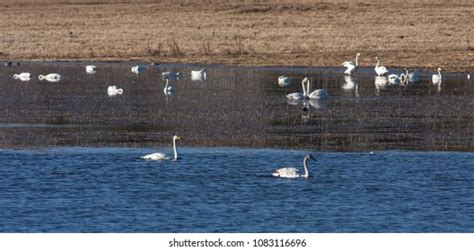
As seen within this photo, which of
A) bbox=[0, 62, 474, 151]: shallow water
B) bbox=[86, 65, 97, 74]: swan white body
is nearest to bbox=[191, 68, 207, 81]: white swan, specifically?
bbox=[0, 62, 474, 151]: shallow water

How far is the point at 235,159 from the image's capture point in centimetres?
1930

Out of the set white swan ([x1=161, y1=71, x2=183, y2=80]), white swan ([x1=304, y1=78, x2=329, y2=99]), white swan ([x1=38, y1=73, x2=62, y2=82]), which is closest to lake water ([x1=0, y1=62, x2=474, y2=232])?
white swan ([x1=304, y1=78, x2=329, y2=99])

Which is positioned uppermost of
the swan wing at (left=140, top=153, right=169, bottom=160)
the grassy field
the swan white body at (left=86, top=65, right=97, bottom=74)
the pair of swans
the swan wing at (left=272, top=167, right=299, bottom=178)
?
the grassy field

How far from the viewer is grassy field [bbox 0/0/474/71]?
41.2m

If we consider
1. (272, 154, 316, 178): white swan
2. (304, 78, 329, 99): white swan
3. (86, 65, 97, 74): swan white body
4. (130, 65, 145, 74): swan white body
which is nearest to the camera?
(272, 154, 316, 178): white swan

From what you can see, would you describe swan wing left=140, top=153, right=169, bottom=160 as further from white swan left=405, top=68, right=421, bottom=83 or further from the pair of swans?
white swan left=405, top=68, right=421, bottom=83

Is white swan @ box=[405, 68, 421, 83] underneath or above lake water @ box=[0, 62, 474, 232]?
above

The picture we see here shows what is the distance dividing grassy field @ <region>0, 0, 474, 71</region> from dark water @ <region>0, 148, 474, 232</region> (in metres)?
18.9

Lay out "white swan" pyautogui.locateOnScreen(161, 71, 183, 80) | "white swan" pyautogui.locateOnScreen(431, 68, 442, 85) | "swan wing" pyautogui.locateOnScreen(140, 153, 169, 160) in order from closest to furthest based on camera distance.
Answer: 1. "swan wing" pyautogui.locateOnScreen(140, 153, 169, 160)
2. "white swan" pyautogui.locateOnScreen(431, 68, 442, 85)
3. "white swan" pyautogui.locateOnScreen(161, 71, 183, 80)

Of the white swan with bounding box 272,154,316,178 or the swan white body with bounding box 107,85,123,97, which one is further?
the swan white body with bounding box 107,85,123,97

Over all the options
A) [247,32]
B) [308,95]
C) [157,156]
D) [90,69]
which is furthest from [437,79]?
[157,156]

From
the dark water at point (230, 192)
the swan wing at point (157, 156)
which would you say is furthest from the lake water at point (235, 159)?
the swan wing at point (157, 156)

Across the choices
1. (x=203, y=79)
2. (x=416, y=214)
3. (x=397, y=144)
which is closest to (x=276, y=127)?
(x=397, y=144)

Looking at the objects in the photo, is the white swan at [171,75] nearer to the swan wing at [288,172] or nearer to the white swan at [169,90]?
the white swan at [169,90]
